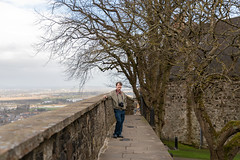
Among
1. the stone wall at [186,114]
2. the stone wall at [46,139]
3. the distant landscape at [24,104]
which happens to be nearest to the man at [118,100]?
the distant landscape at [24,104]

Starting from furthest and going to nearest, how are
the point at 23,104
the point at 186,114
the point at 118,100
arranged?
the point at 186,114
the point at 118,100
the point at 23,104

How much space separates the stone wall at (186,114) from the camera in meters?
15.1

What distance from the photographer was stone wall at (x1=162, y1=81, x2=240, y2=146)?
15.1 metres

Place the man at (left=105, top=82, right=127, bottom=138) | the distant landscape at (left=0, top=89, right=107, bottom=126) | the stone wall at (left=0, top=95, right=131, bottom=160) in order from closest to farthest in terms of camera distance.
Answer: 1. the stone wall at (left=0, top=95, right=131, bottom=160)
2. the distant landscape at (left=0, top=89, right=107, bottom=126)
3. the man at (left=105, top=82, right=127, bottom=138)

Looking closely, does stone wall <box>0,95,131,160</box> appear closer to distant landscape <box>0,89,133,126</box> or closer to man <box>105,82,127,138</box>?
distant landscape <box>0,89,133,126</box>

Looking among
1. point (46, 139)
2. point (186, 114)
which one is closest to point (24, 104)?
point (46, 139)

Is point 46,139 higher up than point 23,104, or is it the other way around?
point 23,104

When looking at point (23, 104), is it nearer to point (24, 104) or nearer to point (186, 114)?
point (24, 104)

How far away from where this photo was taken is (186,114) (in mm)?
17266

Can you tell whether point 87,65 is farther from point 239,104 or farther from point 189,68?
point 239,104

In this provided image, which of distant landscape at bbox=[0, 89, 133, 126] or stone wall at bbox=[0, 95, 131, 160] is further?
distant landscape at bbox=[0, 89, 133, 126]

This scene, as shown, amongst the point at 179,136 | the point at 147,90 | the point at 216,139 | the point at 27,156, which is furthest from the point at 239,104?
the point at 27,156

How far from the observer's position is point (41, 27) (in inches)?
443

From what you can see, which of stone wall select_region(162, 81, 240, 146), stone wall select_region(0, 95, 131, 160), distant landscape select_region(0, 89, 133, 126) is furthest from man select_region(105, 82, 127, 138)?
stone wall select_region(162, 81, 240, 146)
